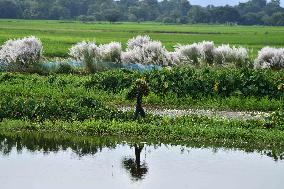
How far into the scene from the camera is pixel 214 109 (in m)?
19.8

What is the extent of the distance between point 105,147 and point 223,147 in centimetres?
261

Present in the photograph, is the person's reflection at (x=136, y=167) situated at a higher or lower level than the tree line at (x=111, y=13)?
higher

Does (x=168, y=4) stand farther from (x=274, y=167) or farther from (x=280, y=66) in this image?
(x=274, y=167)

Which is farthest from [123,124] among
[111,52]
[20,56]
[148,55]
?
[111,52]

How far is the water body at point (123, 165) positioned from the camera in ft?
38.2

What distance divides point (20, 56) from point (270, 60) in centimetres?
1030

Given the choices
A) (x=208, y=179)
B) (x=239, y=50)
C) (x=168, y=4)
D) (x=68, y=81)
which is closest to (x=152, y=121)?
(x=208, y=179)

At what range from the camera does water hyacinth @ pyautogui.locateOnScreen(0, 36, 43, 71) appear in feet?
89.3

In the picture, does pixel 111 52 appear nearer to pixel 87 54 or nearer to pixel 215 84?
pixel 87 54

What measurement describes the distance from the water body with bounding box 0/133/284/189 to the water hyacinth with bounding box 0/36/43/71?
1174 cm

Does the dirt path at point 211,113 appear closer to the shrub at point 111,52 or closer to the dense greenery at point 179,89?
the dense greenery at point 179,89

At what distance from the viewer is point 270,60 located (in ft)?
92.1

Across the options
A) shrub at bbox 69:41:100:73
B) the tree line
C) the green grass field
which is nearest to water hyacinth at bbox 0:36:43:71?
shrub at bbox 69:41:100:73

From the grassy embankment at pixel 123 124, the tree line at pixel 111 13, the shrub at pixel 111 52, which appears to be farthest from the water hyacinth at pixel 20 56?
the tree line at pixel 111 13
